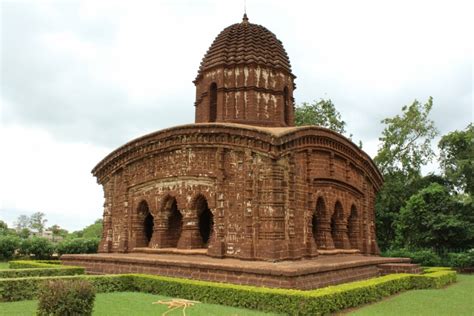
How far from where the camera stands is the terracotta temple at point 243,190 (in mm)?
12312

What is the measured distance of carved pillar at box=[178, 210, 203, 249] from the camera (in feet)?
46.3

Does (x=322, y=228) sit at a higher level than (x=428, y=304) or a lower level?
higher

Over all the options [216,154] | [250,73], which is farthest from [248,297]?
[250,73]

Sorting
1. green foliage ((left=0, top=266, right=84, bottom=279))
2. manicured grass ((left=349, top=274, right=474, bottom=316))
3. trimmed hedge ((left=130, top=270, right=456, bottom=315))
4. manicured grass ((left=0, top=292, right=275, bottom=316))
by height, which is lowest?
manicured grass ((left=349, top=274, right=474, bottom=316))

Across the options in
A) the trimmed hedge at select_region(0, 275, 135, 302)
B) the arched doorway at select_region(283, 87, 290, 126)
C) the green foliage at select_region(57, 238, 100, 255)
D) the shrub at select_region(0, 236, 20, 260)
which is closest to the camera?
the trimmed hedge at select_region(0, 275, 135, 302)

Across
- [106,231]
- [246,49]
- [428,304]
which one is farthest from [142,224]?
[428,304]

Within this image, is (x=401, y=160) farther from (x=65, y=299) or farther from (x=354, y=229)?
(x=65, y=299)

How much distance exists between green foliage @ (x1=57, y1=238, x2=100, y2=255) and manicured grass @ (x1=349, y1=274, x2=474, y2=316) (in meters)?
18.9

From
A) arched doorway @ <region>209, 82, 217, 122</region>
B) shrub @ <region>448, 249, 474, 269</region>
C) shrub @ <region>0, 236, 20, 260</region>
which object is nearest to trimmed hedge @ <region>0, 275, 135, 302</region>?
arched doorway @ <region>209, 82, 217, 122</region>

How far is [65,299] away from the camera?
23.0ft

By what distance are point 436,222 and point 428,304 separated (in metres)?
12.6

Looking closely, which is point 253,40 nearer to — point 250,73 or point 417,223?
point 250,73

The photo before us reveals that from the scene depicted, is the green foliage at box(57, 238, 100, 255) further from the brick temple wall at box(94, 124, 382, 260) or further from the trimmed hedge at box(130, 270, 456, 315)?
the trimmed hedge at box(130, 270, 456, 315)

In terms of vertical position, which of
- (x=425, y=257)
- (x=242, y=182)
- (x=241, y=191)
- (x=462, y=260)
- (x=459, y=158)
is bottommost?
(x=462, y=260)
